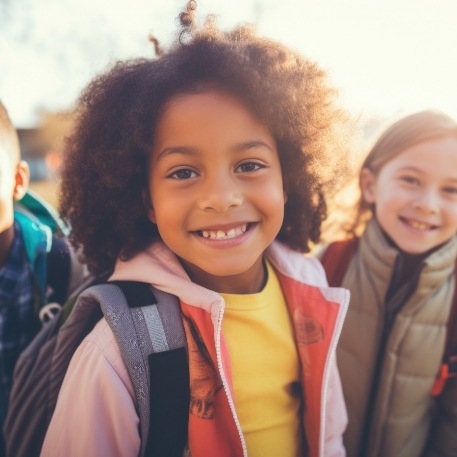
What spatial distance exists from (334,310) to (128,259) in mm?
771

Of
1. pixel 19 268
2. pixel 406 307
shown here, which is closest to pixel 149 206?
pixel 19 268

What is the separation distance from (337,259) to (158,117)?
50.4 inches

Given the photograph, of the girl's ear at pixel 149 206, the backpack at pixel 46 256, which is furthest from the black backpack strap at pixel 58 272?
the girl's ear at pixel 149 206

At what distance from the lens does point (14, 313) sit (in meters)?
1.60

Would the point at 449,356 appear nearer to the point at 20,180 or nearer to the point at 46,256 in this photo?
the point at 46,256

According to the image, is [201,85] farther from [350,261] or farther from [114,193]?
[350,261]

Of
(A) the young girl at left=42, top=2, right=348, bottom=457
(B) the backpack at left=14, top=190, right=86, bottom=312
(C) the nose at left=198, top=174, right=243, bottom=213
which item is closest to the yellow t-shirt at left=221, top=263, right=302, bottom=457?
(A) the young girl at left=42, top=2, right=348, bottom=457

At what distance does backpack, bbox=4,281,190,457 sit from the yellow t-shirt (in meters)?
0.25

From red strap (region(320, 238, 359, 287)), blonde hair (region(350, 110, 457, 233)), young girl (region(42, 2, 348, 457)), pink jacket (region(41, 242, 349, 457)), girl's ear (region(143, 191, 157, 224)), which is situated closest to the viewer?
pink jacket (region(41, 242, 349, 457))

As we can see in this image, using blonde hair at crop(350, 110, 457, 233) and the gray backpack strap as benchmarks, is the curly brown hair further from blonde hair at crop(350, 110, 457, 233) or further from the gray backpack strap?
blonde hair at crop(350, 110, 457, 233)

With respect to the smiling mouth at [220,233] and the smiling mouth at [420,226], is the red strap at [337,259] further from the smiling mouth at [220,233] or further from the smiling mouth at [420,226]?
the smiling mouth at [220,233]

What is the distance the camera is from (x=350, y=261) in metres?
2.04

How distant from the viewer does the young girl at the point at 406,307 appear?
1.75m

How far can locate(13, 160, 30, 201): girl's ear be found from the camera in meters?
1.69
